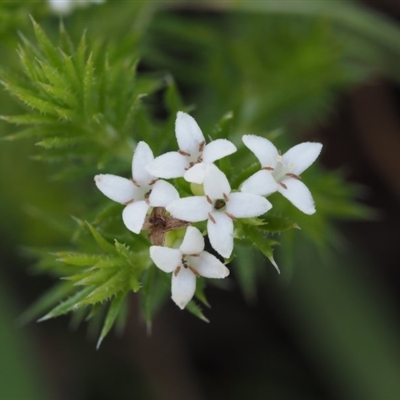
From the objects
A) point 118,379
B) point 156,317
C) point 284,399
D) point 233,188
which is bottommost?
point 284,399

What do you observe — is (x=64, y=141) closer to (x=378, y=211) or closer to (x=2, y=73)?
(x=2, y=73)

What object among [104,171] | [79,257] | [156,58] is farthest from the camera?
[156,58]

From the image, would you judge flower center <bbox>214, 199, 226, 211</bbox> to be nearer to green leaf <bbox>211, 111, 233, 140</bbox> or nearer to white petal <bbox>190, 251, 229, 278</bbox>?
white petal <bbox>190, 251, 229, 278</bbox>

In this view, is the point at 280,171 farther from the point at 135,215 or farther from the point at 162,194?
the point at 135,215

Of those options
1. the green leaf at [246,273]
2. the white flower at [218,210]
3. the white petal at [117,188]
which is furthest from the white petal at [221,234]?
the green leaf at [246,273]

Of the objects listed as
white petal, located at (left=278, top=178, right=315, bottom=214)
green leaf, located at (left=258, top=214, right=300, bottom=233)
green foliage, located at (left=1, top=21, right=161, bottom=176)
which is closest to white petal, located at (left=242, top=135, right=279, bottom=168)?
white petal, located at (left=278, top=178, right=315, bottom=214)

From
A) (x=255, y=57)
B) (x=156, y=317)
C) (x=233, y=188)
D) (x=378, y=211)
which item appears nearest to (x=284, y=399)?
(x=156, y=317)
